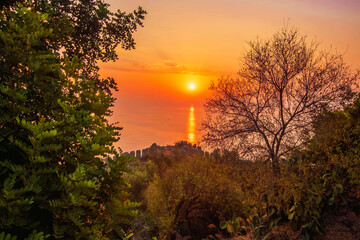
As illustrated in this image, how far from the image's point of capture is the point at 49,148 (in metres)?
2.61

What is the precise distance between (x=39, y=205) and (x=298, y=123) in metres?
12.7

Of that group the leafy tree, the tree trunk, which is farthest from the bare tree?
the leafy tree

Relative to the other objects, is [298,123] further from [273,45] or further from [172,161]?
[172,161]

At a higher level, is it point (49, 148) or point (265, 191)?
point (49, 148)

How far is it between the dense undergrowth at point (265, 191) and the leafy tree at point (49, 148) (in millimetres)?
7391

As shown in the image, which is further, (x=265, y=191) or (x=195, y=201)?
(x=195, y=201)

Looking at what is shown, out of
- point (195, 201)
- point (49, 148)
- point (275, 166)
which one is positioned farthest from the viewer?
point (195, 201)

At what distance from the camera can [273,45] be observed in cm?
1301

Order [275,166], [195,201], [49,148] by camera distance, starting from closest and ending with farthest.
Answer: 1. [49,148]
2. [275,166]
3. [195,201]

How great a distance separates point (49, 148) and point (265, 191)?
9.71 metres

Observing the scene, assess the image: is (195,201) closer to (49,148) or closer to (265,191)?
(265,191)

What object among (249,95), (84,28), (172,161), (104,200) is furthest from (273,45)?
(172,161)

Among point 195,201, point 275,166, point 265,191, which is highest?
point 275,166

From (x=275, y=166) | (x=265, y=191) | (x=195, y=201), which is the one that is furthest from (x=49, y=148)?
(x=195, y=201)
